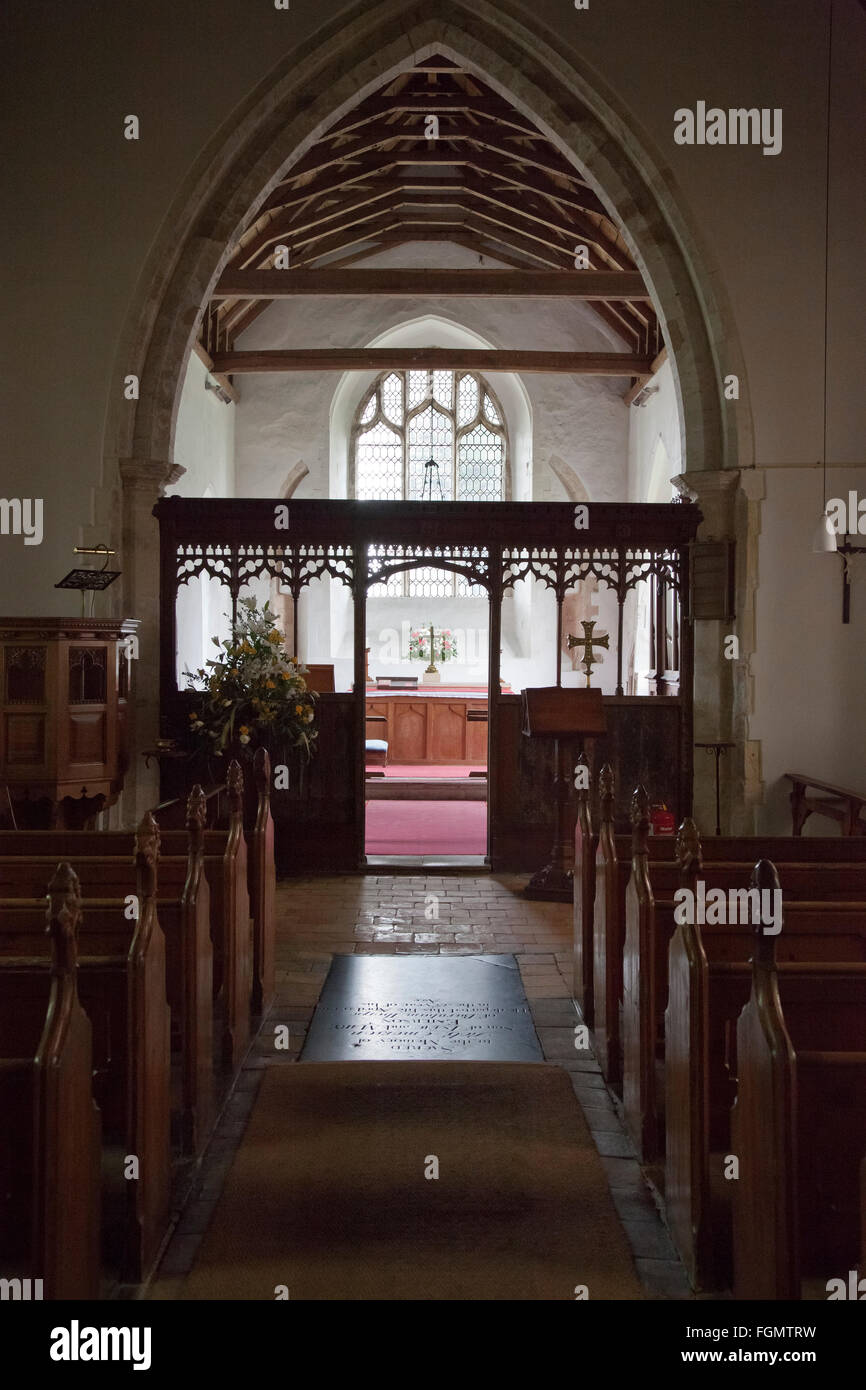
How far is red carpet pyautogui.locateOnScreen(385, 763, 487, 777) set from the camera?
1028 centimetres

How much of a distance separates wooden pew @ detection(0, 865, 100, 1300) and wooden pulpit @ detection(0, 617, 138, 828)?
343 cm

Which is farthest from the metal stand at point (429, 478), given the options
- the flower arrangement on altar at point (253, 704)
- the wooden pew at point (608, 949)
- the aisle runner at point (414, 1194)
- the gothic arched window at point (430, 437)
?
the aisle runner at point (414, 1194)

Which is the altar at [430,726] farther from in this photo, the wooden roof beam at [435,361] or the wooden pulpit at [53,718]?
the wooden pulpit at [53,718]

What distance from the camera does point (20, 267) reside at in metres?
6.39

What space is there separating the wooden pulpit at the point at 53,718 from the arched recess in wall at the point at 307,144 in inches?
38.5

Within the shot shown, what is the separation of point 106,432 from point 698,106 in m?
4.18

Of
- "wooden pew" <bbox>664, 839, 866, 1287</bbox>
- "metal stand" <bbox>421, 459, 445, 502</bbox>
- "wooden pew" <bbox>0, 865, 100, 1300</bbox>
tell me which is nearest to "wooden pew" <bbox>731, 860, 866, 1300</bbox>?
"wooden pew" <bbox>664, 839, 866, 1287</bbox>

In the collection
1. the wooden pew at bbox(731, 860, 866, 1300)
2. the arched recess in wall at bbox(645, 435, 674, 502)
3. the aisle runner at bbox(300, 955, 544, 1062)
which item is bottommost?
the aisle runner at bbox(300, 955, 544, 1062)

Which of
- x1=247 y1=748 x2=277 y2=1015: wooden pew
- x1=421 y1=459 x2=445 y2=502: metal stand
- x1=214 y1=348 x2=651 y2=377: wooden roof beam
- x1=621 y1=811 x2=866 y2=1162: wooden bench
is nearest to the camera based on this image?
x1=621 y1=811 x2=866 y2=1162: wooden bench

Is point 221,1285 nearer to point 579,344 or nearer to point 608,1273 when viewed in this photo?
point 608,1273

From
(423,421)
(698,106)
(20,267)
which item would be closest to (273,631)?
(20,267)

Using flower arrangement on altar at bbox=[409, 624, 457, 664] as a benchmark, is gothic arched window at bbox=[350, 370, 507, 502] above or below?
above

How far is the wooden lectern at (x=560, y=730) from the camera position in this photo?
5.81 m

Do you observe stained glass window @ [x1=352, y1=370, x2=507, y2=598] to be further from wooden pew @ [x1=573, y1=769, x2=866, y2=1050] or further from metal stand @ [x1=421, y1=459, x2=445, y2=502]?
wooden pew @ [x1=573, y1=769, x2=866, y2=1050]
